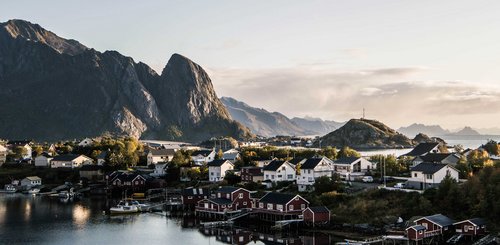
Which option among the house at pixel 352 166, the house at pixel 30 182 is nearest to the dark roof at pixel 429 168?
Result: the house at pixel 352 166

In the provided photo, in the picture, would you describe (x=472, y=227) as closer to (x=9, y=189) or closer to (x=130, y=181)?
(x=130, y=181)

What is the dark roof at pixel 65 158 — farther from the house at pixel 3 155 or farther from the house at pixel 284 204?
the house at pixel 284 204

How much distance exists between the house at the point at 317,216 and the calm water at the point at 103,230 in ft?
9.15

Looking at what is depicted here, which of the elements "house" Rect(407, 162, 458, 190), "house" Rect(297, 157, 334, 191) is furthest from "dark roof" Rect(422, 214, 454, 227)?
"house" Rect(297, 157, 334, 191)

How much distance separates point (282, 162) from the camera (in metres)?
61.6

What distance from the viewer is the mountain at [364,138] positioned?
165m

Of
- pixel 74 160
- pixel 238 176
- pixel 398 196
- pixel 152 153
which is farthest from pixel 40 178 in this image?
pixel 398 196

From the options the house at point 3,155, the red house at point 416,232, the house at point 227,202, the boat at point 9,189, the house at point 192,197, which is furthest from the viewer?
the house at point 3,155

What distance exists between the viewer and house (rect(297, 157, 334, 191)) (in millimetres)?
58250

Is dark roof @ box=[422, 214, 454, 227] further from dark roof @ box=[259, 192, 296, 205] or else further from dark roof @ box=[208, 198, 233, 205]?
dark roof @ box=[208, 198, 233, 205]

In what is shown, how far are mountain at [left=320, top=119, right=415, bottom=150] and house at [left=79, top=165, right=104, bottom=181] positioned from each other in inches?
3711

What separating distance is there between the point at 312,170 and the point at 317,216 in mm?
14879

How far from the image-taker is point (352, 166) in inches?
2404

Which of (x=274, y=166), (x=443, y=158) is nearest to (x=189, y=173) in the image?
(x=274, y=166)
